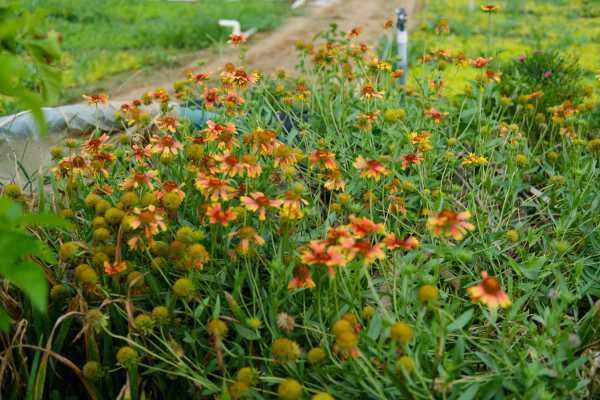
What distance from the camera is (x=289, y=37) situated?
25.9 ft

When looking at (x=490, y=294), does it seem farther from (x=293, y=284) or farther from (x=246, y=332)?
(x=246, y=332)

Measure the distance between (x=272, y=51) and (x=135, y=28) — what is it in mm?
1608

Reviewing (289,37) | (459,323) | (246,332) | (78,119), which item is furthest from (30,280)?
(289,37)

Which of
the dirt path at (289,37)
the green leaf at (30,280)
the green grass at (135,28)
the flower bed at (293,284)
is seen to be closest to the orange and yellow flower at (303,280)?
the flower bed at (293,284)

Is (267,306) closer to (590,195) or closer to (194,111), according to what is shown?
(590,195)

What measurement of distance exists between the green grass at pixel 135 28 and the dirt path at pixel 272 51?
0.81 ft

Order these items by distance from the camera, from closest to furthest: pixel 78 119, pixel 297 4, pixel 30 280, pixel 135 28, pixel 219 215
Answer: pixel 30 280 → pixel 219 215 → pixel 78 119 → pixel 135 28 → pixel 297 4

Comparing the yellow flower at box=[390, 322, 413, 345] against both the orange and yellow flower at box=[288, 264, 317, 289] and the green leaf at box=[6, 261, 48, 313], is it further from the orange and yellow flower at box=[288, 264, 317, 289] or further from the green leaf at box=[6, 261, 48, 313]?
the green leaf at box=[6, 261, 48, 313]

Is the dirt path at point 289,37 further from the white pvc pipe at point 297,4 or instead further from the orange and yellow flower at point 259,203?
the orange and yellow flower at point 259,203

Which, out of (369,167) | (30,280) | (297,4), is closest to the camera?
(30,280)

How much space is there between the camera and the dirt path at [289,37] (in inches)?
243

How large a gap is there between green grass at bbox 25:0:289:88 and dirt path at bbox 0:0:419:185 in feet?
0.81

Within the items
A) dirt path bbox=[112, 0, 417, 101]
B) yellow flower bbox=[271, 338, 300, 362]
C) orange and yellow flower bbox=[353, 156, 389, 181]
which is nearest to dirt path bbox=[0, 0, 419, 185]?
dirt path bbox=[112, 0, 417, 101]

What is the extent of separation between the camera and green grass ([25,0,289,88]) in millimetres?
6480
